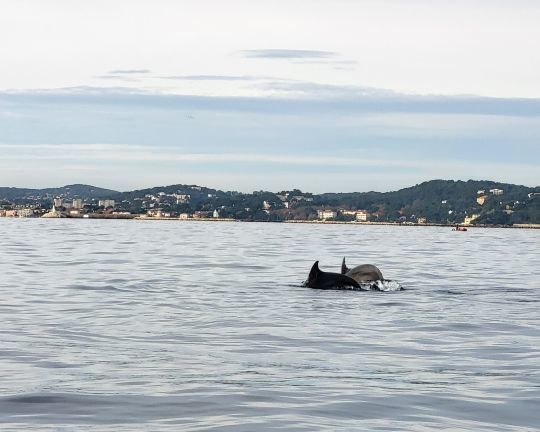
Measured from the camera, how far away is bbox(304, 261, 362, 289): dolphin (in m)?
29.3

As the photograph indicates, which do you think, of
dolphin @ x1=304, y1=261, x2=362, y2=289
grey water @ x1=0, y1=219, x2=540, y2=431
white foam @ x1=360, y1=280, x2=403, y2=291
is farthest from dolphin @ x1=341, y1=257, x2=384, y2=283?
grey water @ x1=0, y1=219, x2=540, y2=431

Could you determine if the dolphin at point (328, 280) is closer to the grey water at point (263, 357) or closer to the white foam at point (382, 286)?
the white foam at point (382, 286)

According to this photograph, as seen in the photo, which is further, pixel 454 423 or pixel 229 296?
pixel 229 296

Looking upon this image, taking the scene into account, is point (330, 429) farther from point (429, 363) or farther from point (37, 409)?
point (429, 363)

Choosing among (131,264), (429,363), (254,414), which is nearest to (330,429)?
(254,414)

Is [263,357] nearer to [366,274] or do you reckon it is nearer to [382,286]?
[382,286]

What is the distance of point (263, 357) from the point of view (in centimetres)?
1553

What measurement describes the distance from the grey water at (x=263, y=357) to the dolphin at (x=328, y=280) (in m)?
Answer: 0.82

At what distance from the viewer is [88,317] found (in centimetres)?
2059

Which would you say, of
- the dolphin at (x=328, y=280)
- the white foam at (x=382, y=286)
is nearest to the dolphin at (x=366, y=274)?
the white foam at (x=382, y=286)

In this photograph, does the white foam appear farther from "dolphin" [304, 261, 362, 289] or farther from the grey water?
the grey water

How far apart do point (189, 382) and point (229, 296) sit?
44.7ft

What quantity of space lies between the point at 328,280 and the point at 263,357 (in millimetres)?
14021

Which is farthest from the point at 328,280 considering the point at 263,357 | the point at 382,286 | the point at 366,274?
the point at 263,357
